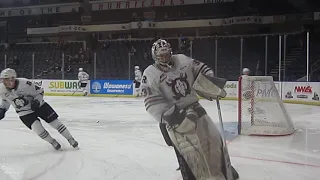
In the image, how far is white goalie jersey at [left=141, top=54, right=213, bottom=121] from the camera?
2.32m

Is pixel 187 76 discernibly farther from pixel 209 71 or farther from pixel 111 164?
pixel 111 164

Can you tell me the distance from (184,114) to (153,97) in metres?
0.24

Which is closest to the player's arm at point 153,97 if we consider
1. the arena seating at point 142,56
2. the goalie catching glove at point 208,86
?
the goalie catching glove at point 208,86

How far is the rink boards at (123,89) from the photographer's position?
12.5 m

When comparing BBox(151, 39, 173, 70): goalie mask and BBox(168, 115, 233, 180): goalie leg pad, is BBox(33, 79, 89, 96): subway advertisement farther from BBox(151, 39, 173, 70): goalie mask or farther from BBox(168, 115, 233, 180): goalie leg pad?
BBox(168, 115, 233, 180): goalie leg pad

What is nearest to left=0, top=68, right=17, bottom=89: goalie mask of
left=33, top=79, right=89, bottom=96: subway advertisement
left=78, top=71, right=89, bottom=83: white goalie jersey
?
left=78, top=71, right=89, bottom=83: white goalie jersey

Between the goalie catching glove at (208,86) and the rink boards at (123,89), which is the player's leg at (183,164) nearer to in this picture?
the goalie catching glove at (208,86)

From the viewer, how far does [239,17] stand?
2106 cm

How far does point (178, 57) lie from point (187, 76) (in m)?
0.14

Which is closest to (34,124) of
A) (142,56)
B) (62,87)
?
(62,87)

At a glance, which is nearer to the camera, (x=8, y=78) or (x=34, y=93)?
(x=8, y=78)

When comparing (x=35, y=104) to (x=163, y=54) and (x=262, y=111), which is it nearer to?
(x=163, y=54)

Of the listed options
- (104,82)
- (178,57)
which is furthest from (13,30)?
(178,57)

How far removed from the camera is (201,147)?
7.30ft
